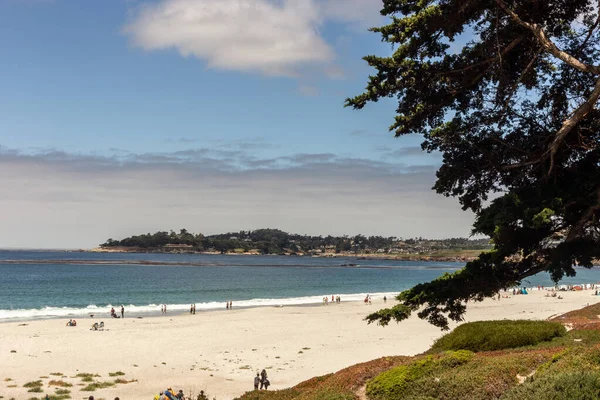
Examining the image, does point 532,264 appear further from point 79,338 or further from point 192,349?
point 79,338

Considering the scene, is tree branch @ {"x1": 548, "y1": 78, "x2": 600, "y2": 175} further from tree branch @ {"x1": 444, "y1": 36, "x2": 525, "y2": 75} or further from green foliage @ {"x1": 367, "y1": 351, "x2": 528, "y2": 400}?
green foliage @ {"x1": 367, "y1": 351, "x2": 528, "y2": 400}

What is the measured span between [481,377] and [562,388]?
84.1 inches

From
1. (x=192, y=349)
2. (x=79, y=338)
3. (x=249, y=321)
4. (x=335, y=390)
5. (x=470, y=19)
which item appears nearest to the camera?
(x=335, y=390)

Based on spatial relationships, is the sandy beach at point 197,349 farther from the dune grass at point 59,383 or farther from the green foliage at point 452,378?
the green foliage at point 452,378

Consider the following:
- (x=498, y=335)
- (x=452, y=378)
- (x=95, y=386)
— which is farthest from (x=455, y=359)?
(x=95, y=386)

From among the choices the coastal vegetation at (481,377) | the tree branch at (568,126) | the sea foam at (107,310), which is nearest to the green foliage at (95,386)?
the coastal vegetation at (481,377)

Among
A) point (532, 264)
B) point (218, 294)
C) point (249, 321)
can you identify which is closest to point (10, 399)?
point (532, 264)

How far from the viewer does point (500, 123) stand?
12977 millimetres

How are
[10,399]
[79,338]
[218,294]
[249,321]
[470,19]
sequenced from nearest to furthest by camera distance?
[470,19]
[10,399]
[79,338]
[249,321]
[218,294]

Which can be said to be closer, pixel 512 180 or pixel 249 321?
pixel 512 180

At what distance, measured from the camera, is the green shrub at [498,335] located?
1315 centimetres

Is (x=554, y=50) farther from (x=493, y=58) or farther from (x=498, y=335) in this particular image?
(x=498, y=335)

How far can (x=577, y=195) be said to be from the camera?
1159 centimetres

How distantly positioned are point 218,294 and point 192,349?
42.3 m
